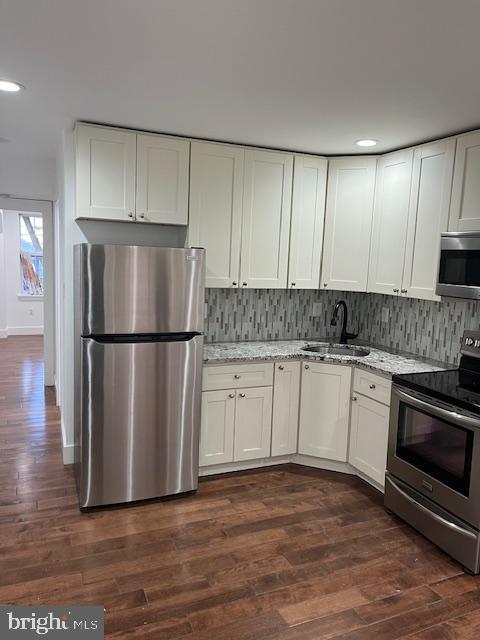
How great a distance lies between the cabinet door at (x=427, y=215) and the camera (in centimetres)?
301

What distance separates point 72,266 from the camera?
11.2ft

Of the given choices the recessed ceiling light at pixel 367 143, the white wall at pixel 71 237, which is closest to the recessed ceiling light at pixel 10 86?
the white wall at pixel 71 237

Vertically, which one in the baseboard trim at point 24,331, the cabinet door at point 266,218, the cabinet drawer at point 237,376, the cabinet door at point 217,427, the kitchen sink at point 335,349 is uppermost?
the cabinet door at point 266,218

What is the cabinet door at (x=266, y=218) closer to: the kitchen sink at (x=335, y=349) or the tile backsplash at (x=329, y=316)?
the tile backsplash at (x=329, y=316)

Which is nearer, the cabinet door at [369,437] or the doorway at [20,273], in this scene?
the cabinet door at [369,437]

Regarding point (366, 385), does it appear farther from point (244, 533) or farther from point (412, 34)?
point (412, 34)

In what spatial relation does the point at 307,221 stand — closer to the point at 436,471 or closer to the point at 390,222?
the point at 390,222

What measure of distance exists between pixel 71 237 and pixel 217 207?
1.04 m

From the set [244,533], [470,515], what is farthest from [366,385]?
[244,533]

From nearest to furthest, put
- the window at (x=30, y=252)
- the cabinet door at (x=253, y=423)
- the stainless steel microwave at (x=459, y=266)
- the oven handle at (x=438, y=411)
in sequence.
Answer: the oven handle at (x=438, y=411)
the stainless steel microwave at (x=459, y=266)
the cabinet door at (x=253, y=423)
the window at (x=30, y=252)

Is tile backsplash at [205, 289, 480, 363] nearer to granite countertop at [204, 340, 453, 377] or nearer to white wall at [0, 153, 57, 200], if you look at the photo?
granite countertop at [204, 340, 453, 377]

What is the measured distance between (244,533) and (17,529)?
1.27 meters

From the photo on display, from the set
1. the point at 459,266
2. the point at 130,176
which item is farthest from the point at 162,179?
the point at 459,266

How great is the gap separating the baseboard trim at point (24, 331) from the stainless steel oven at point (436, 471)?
7641 mm
